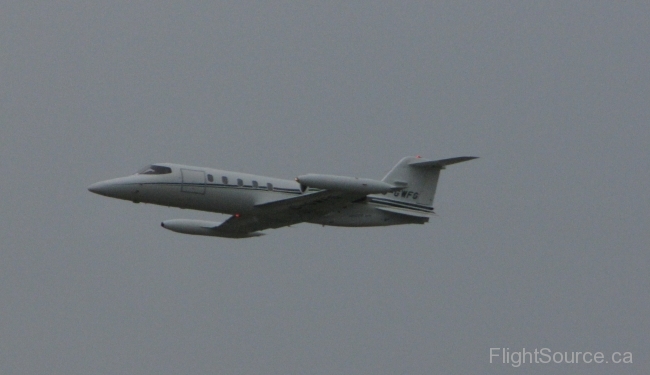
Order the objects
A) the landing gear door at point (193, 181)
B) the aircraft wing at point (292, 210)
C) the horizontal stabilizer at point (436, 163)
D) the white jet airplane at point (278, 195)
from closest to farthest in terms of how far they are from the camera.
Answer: the white jet airplane at point (278, 195) → the landing gear door at point (193, 181) → the aircraft wing at point (292, 210) → the horizontal stabilizer at point (436, 163)

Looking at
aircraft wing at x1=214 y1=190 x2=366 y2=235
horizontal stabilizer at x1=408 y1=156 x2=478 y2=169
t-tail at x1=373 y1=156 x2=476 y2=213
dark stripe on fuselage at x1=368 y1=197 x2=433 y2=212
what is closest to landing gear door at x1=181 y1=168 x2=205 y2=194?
aircraft wing at x1=214 y1=190 x2=366 y2=235

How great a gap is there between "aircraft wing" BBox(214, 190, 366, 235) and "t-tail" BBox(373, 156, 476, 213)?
3680 millimetres

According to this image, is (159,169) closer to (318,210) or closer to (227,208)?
(227,208)

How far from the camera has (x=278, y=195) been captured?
45.0m

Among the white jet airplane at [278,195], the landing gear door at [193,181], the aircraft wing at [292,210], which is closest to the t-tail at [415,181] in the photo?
the white jet airplane at [278,195]

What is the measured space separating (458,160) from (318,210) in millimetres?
5661

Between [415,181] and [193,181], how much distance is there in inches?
376

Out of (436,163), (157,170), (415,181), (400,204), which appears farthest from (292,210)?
(436,163)

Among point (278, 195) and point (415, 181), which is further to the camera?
point (415, 181)

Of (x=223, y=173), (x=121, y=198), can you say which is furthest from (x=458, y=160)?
(x=121, y=198)

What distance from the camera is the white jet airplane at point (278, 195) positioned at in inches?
1674

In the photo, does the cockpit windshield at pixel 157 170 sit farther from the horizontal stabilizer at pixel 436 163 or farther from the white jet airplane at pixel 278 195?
the horizontal stabilizer at pixel 436 163

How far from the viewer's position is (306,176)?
41.0 meters

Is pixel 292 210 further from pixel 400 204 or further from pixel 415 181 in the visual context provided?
pixel 415 181
